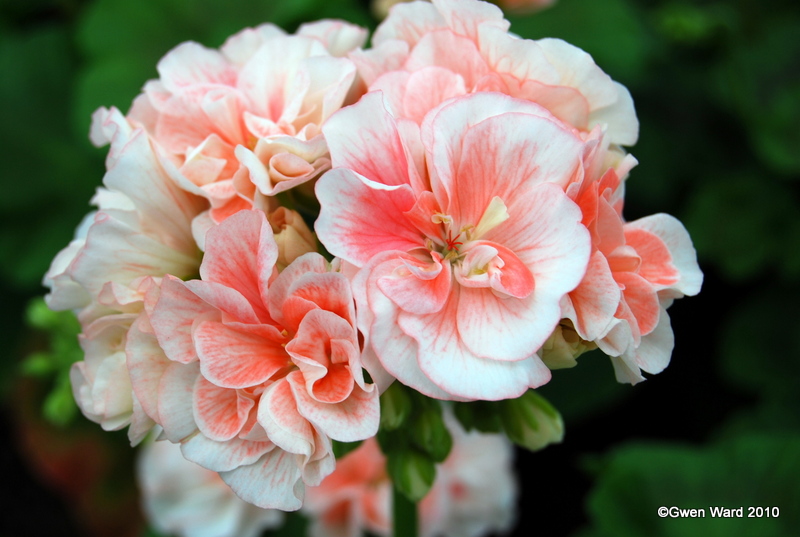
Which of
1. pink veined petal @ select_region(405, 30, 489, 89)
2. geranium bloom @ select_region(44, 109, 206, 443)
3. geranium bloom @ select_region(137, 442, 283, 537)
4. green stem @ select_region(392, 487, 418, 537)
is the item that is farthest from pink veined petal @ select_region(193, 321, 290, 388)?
geranium bloom @ select_region(137, 442, 283, 537)

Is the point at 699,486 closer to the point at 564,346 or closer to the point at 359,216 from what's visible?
the point at 564,346

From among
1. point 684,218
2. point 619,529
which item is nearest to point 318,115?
point 619,529

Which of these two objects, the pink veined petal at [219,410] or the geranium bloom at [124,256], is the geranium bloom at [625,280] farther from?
the geranium bloom at [124,256]

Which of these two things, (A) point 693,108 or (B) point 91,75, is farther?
(A) point 693,108

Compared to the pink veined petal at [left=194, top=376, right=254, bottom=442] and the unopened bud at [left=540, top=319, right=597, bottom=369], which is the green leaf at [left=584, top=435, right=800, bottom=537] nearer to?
the unopened bud at [left=540, top=319, right=597, bottom=369]

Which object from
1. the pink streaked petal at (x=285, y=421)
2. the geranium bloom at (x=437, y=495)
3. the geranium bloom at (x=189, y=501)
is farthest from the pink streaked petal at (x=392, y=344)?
the geranium bloom at (x=189, y=501)

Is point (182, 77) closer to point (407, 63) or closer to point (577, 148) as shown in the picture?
point (407, 63)
